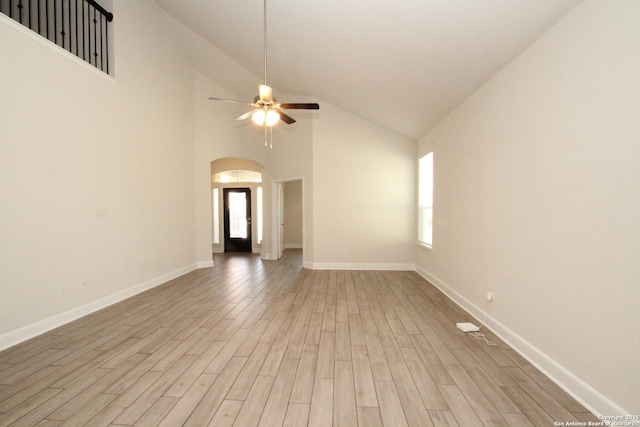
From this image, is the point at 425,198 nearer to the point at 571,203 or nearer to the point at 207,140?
the point at 571,203

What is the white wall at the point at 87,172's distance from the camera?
261 centimetres

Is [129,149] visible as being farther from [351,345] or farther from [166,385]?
[351,345]

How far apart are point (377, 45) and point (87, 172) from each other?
371 cm

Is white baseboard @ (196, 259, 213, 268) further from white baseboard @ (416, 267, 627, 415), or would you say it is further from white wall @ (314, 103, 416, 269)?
white baseboard @ (416, 267, 627, 415)

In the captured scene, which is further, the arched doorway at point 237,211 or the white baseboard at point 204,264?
the arched doorway at point 237,211

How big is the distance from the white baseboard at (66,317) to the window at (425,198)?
490 cm

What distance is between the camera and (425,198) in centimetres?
555

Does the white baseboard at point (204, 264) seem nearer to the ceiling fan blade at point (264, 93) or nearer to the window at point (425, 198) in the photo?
the ceiling fan blade at point (264, 93)

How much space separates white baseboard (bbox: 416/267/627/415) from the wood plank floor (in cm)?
6

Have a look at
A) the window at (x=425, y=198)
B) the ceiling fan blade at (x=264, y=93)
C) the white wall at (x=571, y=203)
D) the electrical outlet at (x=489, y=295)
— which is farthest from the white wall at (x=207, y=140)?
the electrical outlet at (x=489, y=295)

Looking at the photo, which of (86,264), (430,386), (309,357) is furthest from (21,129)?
(430,386)

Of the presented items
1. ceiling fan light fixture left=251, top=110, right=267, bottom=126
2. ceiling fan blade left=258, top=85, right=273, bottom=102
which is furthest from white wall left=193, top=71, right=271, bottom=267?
ceiling fan blade left=258, top=85, right=273, bottom=102

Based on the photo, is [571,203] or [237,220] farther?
[237,220]

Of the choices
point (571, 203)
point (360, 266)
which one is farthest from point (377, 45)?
point (360, 266)
